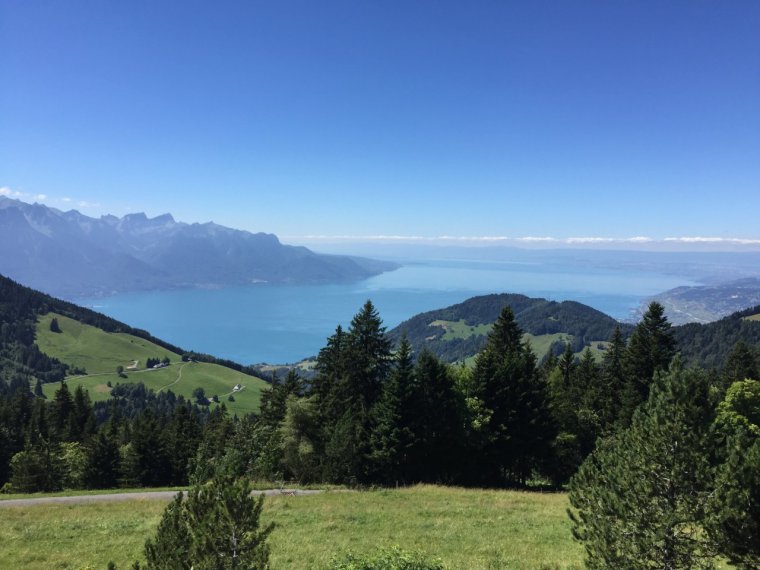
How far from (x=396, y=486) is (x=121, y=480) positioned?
47.0 m

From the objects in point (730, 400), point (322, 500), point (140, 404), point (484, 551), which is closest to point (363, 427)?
point (322, 500)

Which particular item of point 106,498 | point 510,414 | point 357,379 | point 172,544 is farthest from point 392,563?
point 106,498

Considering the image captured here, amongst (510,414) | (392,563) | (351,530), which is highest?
(392,563)

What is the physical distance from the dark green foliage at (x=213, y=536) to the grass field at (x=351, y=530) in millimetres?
8292

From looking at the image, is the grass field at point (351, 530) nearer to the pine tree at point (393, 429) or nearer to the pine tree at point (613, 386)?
the pine tree at point (393, 429)

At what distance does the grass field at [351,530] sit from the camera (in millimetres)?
14377

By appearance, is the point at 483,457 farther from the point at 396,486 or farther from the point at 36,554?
the point at 36,554

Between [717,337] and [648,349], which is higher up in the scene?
[648,349]

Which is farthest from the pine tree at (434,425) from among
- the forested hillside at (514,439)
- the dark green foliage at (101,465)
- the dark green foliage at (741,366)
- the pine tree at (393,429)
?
the dark green foliage at (101,465)

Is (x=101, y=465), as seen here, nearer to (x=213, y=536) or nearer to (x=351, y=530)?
(x=351, y=530)

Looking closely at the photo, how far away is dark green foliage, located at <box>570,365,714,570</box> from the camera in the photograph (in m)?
8.08

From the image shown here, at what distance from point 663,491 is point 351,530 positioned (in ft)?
42.7

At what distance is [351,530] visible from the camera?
17672 mm

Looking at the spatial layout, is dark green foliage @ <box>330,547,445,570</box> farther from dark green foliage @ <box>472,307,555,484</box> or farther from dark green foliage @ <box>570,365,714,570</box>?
dark green foliage @ <box>472,307,555,484</box>
